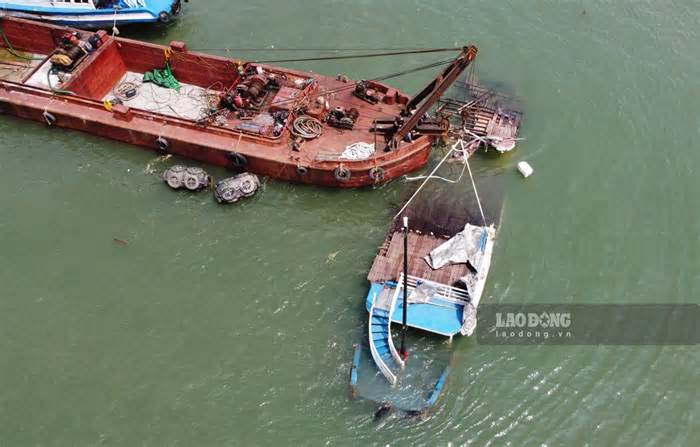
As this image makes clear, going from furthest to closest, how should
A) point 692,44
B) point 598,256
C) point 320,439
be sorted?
1. point 692,44
2. point 598,256
3. point 320,439

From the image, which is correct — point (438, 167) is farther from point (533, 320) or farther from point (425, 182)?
point (533, 320)

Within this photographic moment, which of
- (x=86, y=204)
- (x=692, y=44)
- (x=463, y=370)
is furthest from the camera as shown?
(x=692, y=44)

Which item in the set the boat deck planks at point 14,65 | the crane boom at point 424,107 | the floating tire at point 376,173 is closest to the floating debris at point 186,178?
the floating tire at point 376,173

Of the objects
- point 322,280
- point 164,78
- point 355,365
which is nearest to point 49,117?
point 164,78

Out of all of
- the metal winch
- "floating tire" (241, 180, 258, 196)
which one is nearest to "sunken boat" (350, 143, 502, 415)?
the metal winch

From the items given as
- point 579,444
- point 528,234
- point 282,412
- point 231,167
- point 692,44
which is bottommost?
point 282,412

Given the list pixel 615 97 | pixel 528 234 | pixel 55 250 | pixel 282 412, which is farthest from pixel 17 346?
pixel 615 97

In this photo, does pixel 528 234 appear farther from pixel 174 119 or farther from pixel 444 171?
pixel 174 119

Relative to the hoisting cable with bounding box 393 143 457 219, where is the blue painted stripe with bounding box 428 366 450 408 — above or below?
below

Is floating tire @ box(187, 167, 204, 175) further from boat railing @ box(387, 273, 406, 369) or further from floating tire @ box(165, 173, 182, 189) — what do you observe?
boat railing @ box(387, 273, 406, 369)
